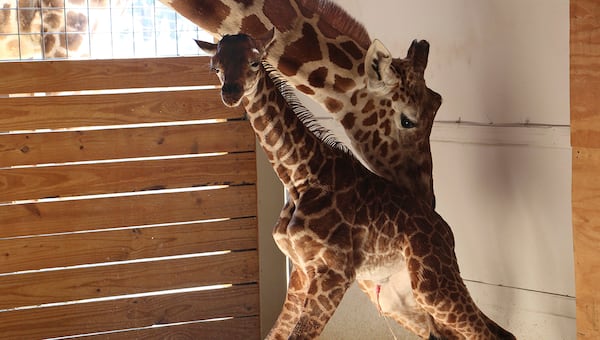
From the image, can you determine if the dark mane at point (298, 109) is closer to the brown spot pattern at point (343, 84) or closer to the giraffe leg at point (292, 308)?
the brown spot pattern at point (343, 84)

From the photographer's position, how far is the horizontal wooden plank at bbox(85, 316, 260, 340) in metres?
3.61

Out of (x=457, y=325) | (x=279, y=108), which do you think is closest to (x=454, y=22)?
(x=279, y=108)

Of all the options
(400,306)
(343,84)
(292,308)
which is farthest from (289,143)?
(400,306)

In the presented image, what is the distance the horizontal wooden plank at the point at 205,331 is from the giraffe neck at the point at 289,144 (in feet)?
5.46

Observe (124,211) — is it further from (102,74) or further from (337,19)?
(337,19)

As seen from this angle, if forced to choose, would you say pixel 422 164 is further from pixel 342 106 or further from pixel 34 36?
pixel 34 36

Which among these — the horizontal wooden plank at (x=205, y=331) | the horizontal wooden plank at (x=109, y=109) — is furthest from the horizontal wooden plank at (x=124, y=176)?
the horizontal wooden plank at (x=205, y=331)

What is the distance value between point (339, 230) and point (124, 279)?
1.74 metres

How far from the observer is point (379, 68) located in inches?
86.8

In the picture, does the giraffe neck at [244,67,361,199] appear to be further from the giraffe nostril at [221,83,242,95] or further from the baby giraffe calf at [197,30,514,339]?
the giraffe nostril at [221,83,242,95]

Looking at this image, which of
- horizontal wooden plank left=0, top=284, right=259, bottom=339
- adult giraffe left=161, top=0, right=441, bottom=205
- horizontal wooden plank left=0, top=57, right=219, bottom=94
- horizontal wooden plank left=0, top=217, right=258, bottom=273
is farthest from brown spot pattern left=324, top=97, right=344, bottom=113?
horizontal wooden plank left=0, top=284, right=259, bottom=339

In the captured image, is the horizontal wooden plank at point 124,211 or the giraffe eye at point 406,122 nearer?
the giraffe eye at point 406,122

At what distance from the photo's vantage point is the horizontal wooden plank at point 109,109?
3.42 metres

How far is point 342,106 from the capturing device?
2338 mm
